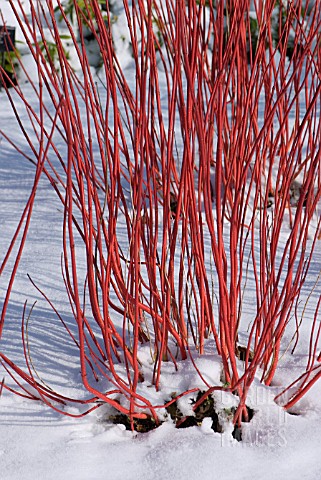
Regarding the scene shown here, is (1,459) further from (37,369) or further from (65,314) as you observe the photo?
(65,314)

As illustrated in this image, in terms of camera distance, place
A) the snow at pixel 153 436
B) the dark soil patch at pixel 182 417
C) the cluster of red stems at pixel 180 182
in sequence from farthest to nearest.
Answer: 1. the dark soil patch at pixel 182 417
2. the snow at pixel 153 436
3. the cluster of red stems at pixel 180 182

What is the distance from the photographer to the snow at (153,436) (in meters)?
1.21

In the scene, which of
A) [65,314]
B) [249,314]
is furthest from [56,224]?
[249,314]

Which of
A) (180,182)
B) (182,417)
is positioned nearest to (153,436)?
(182,417)

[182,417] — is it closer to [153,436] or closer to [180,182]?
[153,436]

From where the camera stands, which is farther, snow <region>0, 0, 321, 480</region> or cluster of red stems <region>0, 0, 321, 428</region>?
snow <region>0, 0, 321, 480</region>

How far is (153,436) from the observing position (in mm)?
1300

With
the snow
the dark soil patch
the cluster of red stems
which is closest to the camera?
the cluster of red stems

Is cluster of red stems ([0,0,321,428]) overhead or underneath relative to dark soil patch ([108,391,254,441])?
overhead

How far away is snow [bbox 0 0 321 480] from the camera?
121 cm

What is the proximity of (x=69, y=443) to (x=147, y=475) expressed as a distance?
0.55 ft

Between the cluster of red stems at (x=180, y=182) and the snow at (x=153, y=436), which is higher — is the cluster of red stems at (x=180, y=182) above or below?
above

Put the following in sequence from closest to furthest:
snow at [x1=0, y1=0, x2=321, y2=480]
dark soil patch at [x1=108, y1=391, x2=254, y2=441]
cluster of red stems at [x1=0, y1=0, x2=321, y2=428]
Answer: cluster of red stems at [x1=0, y1=0, x2=321, y2=428], snow at [x1=0, y1=0, x2=321, y2=480], dark soil patch at [x1=108, y1=391, x2=254, y2=441]

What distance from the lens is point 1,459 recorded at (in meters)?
1.22
